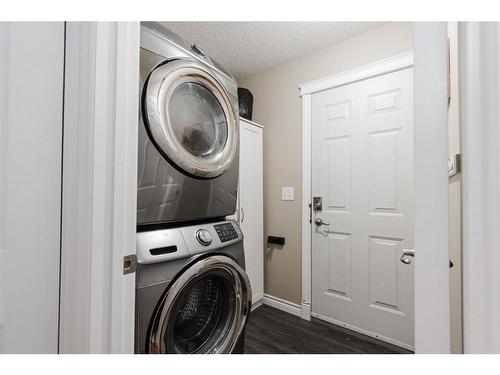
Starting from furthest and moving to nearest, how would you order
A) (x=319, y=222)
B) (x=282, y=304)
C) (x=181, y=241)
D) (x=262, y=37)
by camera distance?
(x=282, y=304) < (x=319, y=222) < (x=262, y=37) < (x=181, y=241)

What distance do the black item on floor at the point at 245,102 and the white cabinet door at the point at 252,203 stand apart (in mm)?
190

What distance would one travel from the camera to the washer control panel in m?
1.32

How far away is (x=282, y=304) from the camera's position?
259 centimetres

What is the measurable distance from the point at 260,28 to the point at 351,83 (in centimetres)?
84

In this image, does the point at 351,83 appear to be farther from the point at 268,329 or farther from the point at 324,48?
the point at 268,329

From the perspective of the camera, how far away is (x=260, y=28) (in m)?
2.11

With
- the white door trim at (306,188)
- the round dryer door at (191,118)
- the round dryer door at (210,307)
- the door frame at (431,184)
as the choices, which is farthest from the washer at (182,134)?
the white door trim at (306,188)

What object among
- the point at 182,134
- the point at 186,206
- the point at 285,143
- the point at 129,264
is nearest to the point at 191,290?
the point at 186,206

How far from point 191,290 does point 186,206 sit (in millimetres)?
378

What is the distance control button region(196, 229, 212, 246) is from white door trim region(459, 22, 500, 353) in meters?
0.94

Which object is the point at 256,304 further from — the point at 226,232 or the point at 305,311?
the point at 226,232

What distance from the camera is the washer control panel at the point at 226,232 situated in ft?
4.34

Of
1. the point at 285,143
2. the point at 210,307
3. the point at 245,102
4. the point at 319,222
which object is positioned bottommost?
the point at 210,307

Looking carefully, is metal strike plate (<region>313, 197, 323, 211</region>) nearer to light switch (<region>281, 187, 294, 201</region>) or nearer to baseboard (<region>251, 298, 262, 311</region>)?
light switch (<region>281, 187, 294, 201</region>)
